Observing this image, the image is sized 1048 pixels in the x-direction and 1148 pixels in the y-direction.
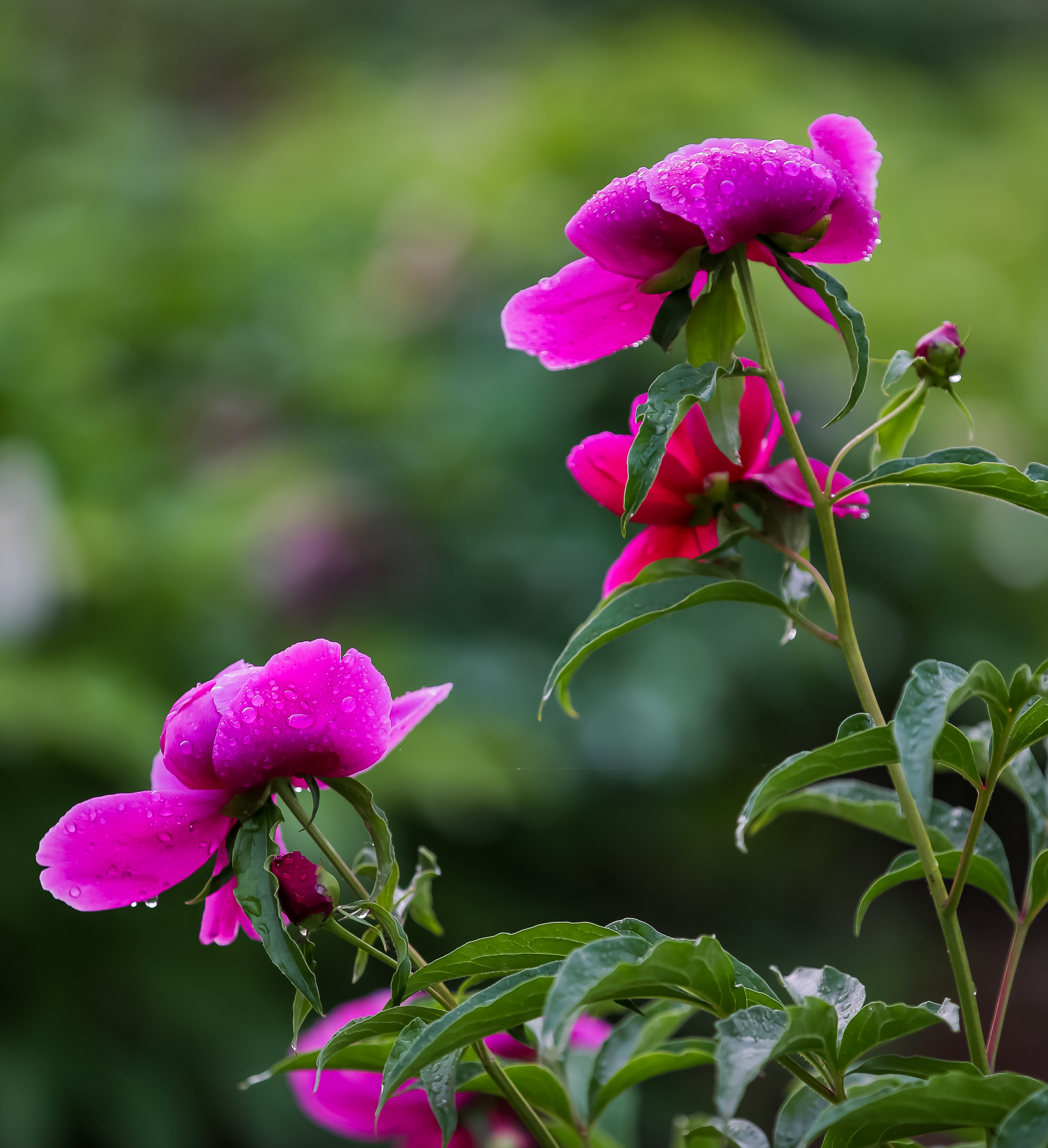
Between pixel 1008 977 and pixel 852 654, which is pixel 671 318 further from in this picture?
pixel 1008 977

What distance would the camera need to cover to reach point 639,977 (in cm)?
29

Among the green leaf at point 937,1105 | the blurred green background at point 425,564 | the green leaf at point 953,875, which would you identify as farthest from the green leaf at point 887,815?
the blurred green background at point 425,564

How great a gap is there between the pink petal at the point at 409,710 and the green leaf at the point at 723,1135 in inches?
5.5

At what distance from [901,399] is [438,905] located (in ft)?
5.07

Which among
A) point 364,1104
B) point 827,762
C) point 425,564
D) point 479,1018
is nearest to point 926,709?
point 827,762

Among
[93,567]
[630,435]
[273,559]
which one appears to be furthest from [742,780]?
[630,435]

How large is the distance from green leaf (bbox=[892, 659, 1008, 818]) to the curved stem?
7cm

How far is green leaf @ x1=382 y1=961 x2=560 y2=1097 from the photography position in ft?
0.98

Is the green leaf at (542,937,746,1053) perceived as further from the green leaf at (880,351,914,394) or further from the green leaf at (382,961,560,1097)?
the green leaf at (880,351,914,394)

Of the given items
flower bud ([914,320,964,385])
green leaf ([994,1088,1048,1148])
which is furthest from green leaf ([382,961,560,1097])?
flower bud ([914,320,964,385])

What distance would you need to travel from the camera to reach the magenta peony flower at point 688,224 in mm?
338

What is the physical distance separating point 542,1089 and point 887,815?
0.51 ft

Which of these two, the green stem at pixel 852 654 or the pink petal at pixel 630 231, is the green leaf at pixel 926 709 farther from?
the pink petal at pixel 630 231

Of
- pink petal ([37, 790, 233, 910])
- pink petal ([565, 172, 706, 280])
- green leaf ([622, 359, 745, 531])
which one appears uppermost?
pink petal ([565, 172, 706, 280])
